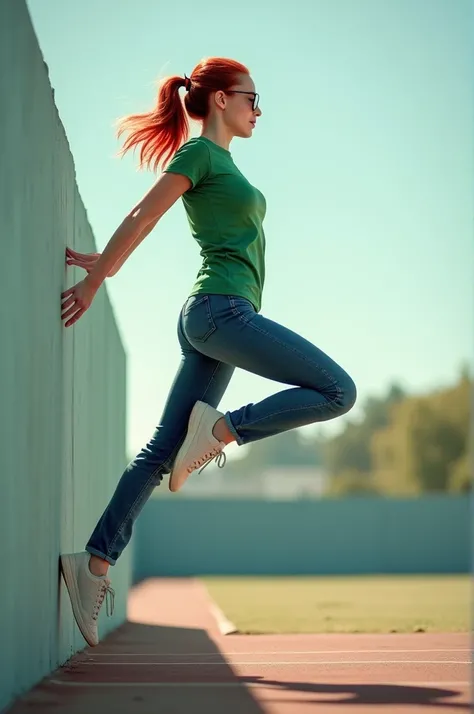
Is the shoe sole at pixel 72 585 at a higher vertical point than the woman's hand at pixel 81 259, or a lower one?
lower

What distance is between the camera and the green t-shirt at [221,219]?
311cm

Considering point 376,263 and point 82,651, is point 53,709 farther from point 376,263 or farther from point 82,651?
point 376,263

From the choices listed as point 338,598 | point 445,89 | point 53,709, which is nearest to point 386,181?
point 445,89

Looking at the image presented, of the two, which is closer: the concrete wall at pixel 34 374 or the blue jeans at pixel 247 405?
the concrete wall at pixel 34 374

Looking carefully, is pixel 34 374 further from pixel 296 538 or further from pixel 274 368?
pixel 296 538

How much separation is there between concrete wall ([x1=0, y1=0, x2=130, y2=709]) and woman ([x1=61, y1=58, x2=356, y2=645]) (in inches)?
5.5

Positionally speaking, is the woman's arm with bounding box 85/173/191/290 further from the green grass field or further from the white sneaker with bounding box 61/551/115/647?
the green grass field

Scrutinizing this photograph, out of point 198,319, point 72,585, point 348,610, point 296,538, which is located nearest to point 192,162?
point 198,319

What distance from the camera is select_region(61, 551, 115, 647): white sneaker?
303 centimetres

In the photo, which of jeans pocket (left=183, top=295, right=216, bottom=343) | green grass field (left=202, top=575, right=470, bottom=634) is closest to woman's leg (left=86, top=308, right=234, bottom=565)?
jeans pocket (left=183, top=295, right=216, bottom=343)

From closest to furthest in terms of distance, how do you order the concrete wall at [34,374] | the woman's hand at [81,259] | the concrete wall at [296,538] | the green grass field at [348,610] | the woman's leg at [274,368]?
the concrete wall at [34,374] → the woman's leg at [274,368] → the woman's hand at [81,259] → the green grass field at [348,610] → the concrete wall at [296,538]

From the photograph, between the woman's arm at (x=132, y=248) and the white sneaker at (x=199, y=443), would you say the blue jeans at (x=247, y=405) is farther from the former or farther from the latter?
the woman's arm at (x=132, y=248)

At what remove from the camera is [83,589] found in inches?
120

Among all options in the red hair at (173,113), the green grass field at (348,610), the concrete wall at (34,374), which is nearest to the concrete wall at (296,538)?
the green grass field at (348,610)
